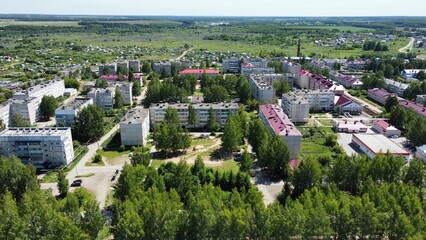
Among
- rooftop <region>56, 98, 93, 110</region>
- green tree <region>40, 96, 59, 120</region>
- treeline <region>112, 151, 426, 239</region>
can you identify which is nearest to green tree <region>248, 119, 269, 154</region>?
treeline <region>112, 151, 426, 239</region>

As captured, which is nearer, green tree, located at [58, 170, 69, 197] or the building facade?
green tree, located at [58, 170, 69, 197]

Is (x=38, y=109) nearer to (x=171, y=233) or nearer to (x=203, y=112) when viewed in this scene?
(x=203, y=112)

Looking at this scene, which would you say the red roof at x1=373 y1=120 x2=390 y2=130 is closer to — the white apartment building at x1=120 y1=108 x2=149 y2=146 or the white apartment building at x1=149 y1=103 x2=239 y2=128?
the white apartment building at x1=149 y1=103 x2=239 y2=128

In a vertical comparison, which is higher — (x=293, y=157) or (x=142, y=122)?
(x=142, y=122)

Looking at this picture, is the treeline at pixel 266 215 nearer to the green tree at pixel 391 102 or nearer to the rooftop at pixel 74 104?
the rooftop at pixel 74 104

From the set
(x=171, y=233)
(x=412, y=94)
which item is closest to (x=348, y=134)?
(x=412, y=94)

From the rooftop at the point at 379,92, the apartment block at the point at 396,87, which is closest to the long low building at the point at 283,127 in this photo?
the rooftop at the point at 379,92

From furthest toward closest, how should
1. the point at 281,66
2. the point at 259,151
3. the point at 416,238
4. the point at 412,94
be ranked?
1. the point at 281,66
2. the point at 412,94
3. the point at 259,151
4. the point at 416,238
